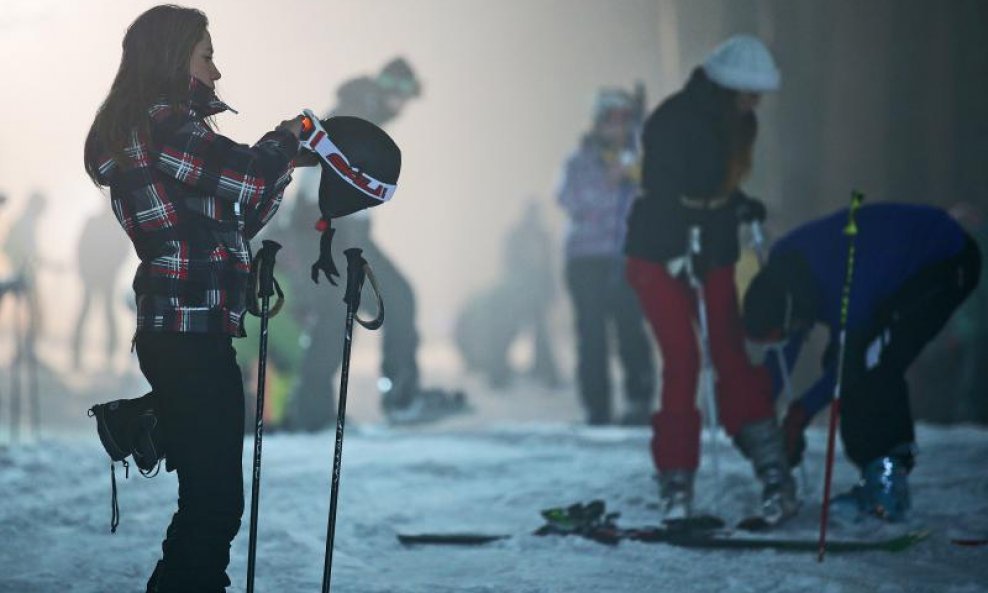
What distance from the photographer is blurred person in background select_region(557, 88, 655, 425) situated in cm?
700

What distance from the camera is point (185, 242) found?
2.63 meters

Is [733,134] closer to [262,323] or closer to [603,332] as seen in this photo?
[262,323]

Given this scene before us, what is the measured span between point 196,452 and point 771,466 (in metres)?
2.34

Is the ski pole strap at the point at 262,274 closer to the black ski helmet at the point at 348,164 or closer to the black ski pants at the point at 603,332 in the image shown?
the black ski helmet at the point at 348,164

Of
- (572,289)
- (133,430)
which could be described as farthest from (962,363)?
(133,430)

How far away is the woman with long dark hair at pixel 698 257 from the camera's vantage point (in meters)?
4.30

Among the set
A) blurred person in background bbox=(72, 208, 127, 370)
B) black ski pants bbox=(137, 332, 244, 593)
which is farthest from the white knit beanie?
blurred person in background bbox=(72, 208, 127, 370)

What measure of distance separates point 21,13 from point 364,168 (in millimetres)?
5521

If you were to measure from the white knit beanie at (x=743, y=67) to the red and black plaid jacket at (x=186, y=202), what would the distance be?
2.17m

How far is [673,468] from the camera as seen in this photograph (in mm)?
4297

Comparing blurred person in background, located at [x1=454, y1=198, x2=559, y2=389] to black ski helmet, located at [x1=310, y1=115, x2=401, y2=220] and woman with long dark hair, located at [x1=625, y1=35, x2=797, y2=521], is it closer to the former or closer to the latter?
woman with long dark hair, located at [x1=625, y1=35, x2=797, y2=521]

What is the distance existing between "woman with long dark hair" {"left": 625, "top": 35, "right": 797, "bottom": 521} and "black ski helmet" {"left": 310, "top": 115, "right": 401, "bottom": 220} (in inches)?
71.3

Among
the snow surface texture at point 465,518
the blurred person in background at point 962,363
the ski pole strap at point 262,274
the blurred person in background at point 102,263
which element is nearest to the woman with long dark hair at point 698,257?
the snow surface texture at point 465,518

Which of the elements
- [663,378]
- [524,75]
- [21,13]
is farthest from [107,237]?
[663,378]
